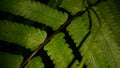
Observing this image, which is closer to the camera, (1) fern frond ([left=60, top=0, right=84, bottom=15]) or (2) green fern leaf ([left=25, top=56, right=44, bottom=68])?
(2) green fern leaf ([left=25, top=56, right=44, bottom=68])

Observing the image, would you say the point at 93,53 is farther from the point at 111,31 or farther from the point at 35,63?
the point at 35,63

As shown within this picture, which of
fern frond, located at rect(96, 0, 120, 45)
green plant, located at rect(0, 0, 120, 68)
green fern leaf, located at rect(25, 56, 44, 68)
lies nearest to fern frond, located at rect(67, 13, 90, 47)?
green plant, located at rect(0, 0, 120, 68)

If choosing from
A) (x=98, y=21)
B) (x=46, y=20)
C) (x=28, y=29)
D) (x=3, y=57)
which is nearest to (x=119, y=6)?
(x=98, y=21)

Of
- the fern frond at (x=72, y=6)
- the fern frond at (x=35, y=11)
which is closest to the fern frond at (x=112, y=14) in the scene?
the fern frond at (x=72, y=6)

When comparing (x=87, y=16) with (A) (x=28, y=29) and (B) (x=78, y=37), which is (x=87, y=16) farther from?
(A) (x=28, y=29)

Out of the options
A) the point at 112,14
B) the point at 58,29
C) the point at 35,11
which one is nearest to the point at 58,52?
the point at 58,29

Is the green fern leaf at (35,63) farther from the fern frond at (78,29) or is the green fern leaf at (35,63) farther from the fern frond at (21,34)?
the fern frond at (78,29)

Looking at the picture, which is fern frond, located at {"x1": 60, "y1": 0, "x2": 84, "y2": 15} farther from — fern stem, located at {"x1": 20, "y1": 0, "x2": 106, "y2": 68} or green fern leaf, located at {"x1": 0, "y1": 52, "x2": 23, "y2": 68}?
green fern leaf, located at {"x1": 0, "y1": 52, "x2": 23, "y2": 68}
